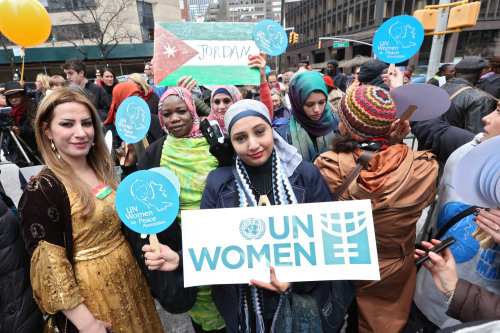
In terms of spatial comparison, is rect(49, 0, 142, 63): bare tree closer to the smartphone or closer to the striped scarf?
the striped scarf

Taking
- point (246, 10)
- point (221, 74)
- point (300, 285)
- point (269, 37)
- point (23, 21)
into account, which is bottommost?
point (300, 285)

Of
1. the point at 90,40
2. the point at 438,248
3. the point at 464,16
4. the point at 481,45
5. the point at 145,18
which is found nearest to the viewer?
the point at 438,248

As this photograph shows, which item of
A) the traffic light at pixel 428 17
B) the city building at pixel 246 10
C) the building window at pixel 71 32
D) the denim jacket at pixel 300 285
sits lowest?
the denim jacket at pixel 300 285

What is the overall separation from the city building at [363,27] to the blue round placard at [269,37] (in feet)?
81.7

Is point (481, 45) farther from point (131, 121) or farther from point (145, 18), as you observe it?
point (131, 121)

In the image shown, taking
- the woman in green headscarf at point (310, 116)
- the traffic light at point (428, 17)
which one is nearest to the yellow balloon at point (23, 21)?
the woman in green headscarf at point (310, 116)

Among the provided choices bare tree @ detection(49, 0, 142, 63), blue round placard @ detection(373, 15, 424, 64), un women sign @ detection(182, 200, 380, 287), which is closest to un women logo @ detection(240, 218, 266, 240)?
un women sign @ detection(182, 200, 380, 287)

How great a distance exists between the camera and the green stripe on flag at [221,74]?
2.31 m

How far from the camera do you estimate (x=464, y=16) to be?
6.60 metres

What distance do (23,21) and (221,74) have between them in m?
2.97

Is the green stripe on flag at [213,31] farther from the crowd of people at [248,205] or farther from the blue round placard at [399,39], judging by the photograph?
the blue round placard at [399,39]

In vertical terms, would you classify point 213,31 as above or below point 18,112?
above

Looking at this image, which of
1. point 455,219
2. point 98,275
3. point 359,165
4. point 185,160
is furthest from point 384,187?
point 98,275

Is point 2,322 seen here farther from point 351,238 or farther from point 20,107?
point 20,107
